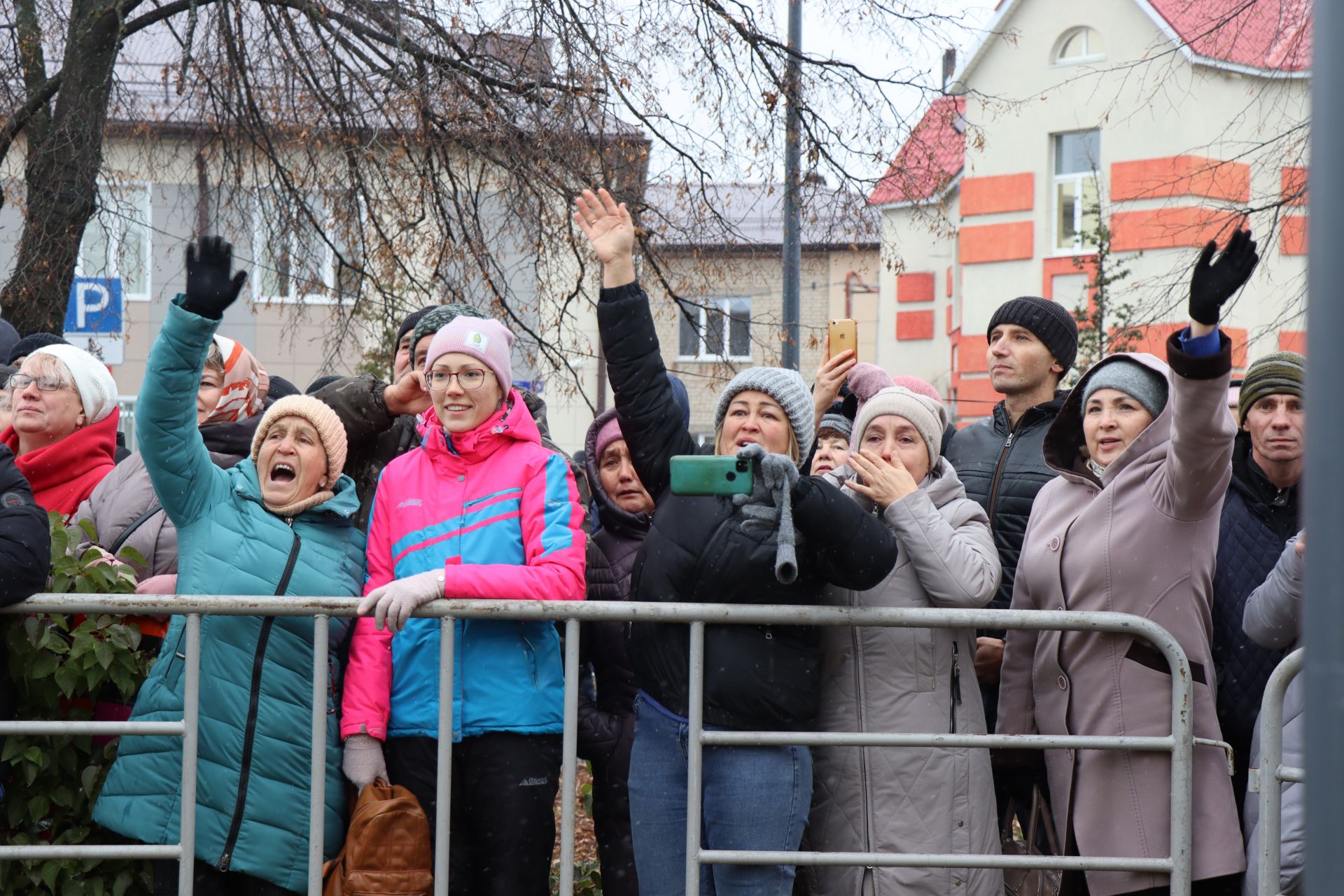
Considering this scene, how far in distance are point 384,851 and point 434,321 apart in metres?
1.83

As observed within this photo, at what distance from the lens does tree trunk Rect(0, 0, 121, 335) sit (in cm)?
796

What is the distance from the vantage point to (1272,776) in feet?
11.3

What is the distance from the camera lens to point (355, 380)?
4672 mm

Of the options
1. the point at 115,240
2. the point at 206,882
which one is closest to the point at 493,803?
the point at 206,882

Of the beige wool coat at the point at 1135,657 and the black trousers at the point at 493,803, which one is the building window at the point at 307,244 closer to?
the black trousers at the point at 493,803

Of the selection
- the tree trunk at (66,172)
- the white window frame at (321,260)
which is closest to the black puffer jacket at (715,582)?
the white window frame at (321,260)

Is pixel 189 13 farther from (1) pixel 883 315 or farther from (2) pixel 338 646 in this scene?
(1) pixel 883 315

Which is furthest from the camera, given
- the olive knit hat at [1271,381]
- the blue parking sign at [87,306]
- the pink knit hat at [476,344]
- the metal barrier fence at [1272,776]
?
the blue parking sign at [87,306]

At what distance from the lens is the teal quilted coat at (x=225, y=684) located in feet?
12.0

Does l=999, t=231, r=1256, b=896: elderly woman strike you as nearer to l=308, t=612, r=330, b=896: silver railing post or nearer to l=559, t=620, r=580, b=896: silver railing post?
l=559, t=620, r=580, b=896: silver railing post

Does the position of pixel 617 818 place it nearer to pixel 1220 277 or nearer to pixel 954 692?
pixel 954 692

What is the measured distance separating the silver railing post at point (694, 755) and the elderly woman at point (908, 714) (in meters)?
0.35

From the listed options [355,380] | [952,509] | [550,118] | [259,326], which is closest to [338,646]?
[355,380]

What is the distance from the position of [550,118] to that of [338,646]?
454 cm
